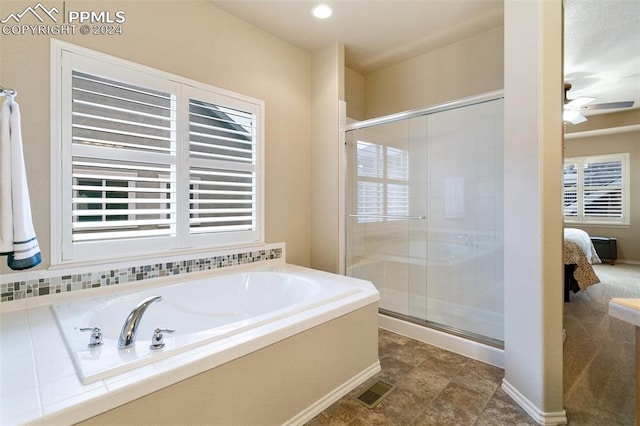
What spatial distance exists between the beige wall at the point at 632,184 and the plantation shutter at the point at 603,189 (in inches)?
6.9

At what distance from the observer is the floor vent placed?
5.73 feet

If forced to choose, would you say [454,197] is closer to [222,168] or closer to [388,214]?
[388,214]

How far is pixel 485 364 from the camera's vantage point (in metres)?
2.17

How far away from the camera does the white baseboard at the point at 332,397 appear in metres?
1.57

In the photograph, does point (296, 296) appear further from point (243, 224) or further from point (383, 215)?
point (383, 215)

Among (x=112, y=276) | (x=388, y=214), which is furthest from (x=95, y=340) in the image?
(x=388, y=214)

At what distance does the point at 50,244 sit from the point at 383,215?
2.65 m

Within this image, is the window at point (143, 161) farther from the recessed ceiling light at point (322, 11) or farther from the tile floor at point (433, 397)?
the tile floor at point (433, 397)

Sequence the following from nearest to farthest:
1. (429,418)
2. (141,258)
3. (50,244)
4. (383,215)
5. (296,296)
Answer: (429,418), (50,244), (141,258), (296,296), (383,215)

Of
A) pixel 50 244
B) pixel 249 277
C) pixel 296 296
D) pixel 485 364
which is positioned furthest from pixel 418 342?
pixel 50 244

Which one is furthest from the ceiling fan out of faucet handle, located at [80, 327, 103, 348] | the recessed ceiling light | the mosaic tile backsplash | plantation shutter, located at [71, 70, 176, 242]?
faucet handle, located at [80, 327, 103, 348]

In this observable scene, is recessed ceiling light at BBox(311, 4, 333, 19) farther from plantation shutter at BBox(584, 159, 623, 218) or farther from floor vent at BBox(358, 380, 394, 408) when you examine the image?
plantation shutter at BBox(584, 159, 623, 218)

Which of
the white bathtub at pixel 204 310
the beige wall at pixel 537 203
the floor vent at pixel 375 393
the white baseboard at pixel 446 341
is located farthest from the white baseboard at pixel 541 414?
the white bathtub at pixel 204 310

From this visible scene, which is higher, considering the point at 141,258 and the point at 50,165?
the point at 50,165
